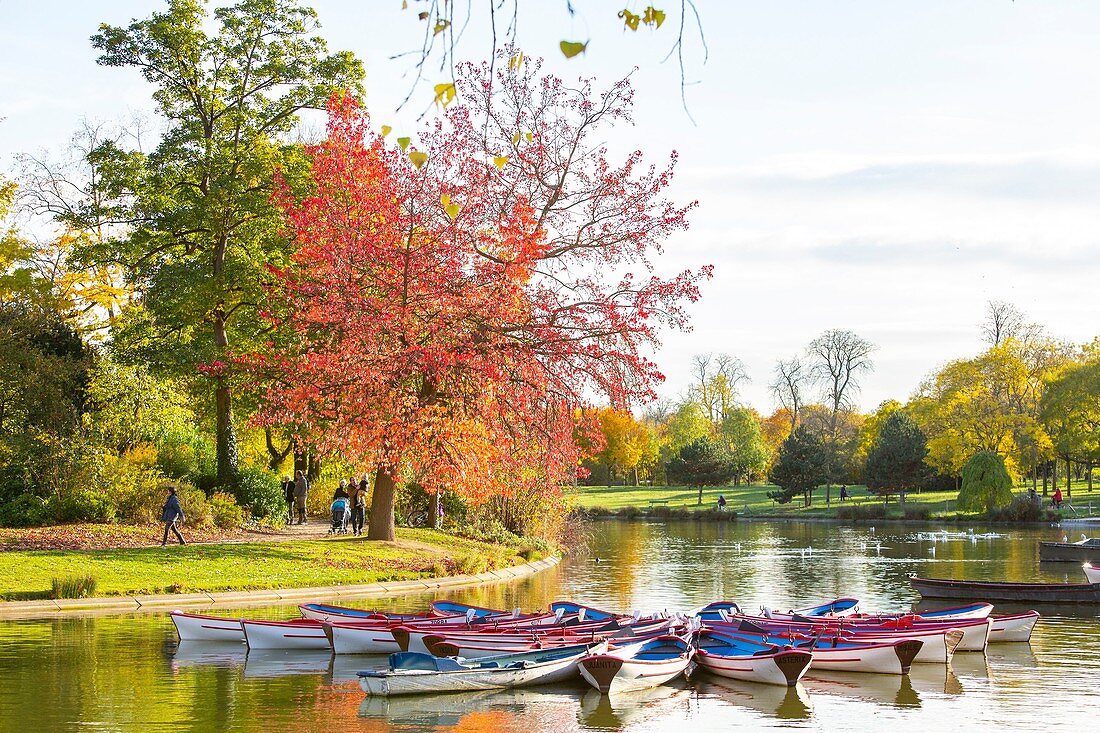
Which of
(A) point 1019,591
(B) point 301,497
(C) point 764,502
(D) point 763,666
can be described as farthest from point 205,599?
(C) point 764,502

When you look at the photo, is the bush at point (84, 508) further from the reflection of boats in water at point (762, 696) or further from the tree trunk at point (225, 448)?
the reflection of boats in water at point (762, 696)

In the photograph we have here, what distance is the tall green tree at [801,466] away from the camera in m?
88.0

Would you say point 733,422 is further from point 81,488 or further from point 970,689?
point 970,689

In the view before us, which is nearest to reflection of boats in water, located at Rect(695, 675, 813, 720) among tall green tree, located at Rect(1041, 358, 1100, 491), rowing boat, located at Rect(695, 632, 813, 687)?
rowing boat, located at Rect(695, 632, 813, 687)

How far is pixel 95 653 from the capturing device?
1984cm

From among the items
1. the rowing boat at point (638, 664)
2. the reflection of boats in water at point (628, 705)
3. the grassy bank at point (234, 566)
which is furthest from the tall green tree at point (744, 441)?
the reflection of boats in water at point (628, 705)

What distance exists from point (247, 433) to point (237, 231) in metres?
15.2

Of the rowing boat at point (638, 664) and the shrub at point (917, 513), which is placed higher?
the rowing boat at point (638, 664)

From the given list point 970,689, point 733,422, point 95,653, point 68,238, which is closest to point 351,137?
point 95,653

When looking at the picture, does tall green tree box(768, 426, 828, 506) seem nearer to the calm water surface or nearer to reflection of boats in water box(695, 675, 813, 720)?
the calm water surface

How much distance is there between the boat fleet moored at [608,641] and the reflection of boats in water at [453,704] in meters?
0.16

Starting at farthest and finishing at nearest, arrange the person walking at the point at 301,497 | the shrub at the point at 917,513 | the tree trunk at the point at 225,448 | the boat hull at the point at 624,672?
the shrub at the point at 917,513
the person walking at the point at 301,497
the tree trunk at the point at 225,448
the boat hull at the point at 624,672

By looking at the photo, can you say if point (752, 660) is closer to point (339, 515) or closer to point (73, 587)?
point (73, 587)

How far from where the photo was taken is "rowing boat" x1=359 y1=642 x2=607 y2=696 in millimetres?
16781
